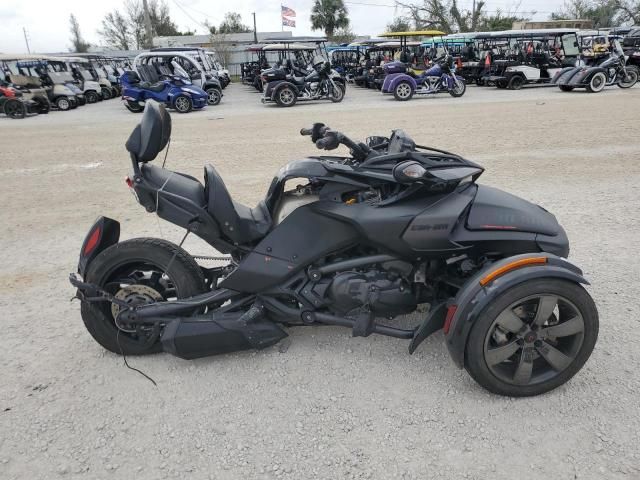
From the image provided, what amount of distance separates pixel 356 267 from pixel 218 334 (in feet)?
2.98

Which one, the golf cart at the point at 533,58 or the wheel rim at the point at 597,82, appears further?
the golf cart at the point at 533,58

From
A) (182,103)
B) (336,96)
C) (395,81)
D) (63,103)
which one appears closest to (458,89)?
(395,81)

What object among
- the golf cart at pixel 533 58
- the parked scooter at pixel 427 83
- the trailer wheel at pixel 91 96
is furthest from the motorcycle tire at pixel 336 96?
the trailer wheel at pixel 91 96

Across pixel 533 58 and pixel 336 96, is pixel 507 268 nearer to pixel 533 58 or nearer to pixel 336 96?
pixel 336 96

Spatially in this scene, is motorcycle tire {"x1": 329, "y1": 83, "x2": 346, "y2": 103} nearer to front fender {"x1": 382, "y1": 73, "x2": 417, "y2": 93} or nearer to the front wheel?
front fender {"x1": 382, "y1": 73, "x2": 417, "y2": 93}

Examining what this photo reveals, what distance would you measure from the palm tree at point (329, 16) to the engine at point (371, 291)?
71108 mm

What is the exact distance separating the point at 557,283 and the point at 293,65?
20.5 meters

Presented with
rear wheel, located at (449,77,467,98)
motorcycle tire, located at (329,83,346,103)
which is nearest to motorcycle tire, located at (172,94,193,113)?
motorcycle tire, located at (329,83,346,103)

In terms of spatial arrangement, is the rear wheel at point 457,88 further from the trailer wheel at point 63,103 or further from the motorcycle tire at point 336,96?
the trailer wheel at point 63,103

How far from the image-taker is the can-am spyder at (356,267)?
2508mm

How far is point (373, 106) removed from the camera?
16.6 metres

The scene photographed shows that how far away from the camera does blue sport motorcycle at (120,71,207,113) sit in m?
17.2

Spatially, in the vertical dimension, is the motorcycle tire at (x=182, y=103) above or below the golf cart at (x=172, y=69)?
below

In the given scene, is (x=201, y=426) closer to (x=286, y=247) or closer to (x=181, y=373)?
(x=181, y=373)
